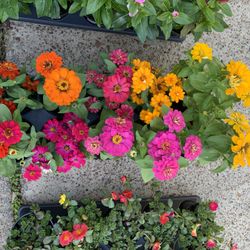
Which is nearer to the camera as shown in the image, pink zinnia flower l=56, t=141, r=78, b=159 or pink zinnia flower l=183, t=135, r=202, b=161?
pink zinnia flower l=183, t=135, r=202, b=161

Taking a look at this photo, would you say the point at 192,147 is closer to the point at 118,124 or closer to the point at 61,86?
the point at 118,124

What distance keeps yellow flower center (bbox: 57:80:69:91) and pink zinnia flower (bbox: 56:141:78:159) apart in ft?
0.75

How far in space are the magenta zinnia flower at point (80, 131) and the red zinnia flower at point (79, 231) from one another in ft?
1.11

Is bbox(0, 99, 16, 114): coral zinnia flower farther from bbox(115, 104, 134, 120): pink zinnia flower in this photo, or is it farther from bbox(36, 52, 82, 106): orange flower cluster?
bbox(115, 104, 134, 120): pink zinnia flower

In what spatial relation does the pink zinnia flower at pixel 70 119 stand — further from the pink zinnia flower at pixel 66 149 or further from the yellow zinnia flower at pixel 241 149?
the yellow zinnia flower at pixel 241 149

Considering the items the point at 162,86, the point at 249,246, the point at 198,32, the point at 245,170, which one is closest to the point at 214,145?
the point at 162,86

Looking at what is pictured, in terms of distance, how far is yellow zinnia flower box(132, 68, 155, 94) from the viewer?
60.9 inches

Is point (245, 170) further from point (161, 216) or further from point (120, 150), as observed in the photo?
point (120, 150)

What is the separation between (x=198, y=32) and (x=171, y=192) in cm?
73

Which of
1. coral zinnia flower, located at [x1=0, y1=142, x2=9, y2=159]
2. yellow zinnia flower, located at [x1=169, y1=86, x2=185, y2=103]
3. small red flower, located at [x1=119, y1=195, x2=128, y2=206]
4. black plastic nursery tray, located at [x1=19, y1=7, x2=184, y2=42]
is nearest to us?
coral zinnia flower, located at [x1=0, y1=142, x2=9, y2=159]

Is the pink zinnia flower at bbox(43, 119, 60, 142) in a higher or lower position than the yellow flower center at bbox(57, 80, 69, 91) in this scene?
lower

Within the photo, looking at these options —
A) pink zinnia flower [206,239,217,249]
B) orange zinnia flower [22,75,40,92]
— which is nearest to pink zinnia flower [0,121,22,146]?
orange zinnia flower [22,75,40,92]

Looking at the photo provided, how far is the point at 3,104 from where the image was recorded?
1526mm

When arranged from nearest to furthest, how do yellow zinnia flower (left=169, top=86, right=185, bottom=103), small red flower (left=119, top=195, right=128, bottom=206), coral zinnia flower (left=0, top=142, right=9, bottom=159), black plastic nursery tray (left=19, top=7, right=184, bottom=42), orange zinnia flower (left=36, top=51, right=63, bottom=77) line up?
coral zinnia flower (left=0, top=142, right=9, bottom=159)
orange zinnia flower (left=36, top=51, right=63, bottom=77)
yellow zinnia flower (left=169, top=86, right=185, bottom=103)
small red flower (left=119, top=195, right=128, bottom=206)
black plastic nursery tray (left=19, top=7, right=184, bottom=42)
